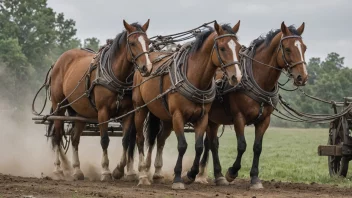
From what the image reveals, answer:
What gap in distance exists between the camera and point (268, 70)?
1156 cm

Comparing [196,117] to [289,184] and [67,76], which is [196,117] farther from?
[67,76]

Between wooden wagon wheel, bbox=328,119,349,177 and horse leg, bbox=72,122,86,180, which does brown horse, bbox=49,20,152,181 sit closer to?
horse leg, bbox=72,122,86,180

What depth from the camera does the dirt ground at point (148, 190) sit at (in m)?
9.72

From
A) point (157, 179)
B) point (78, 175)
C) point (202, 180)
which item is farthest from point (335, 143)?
point (78, 175)

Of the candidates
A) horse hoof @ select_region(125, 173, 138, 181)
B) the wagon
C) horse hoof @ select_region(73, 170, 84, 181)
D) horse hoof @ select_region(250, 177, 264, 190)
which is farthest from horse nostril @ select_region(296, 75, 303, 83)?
horse hoof @ select_region(73, 170, 84, 181)

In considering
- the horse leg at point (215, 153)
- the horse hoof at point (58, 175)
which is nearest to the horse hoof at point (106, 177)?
the horse hoof at point (58, 175)

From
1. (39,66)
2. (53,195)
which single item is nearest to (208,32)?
(53,195)

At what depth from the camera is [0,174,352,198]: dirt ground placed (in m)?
9.72

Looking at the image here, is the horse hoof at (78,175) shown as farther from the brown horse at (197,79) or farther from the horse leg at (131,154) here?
the brown horse at (197,79)

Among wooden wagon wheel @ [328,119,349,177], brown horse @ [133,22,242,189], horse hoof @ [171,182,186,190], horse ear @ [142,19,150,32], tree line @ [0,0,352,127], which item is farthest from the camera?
tree line @ [0,0,352,127]

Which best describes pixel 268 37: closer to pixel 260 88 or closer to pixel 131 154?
pixel 260 88

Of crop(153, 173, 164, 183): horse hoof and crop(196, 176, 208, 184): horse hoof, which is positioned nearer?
crop(153, 173, 164, 183): horse hoof

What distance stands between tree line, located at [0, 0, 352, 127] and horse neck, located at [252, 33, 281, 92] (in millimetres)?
25981

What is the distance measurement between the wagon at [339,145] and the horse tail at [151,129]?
2.94 metres
